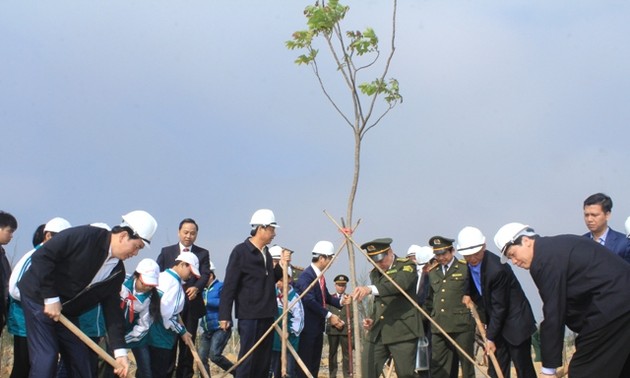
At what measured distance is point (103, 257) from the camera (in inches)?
272

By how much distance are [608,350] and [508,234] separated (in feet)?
3.89

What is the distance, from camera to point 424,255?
1177 centimetres

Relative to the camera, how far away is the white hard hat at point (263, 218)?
948 centimetres

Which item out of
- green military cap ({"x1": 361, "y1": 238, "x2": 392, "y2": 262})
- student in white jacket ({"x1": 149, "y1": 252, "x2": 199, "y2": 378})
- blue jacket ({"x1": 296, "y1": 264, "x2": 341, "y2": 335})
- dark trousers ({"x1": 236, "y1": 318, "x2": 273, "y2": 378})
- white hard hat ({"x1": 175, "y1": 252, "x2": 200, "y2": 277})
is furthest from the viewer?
blue jacket ({"x1": 296, "y1": 264, "x2": 341, "y2": 335})

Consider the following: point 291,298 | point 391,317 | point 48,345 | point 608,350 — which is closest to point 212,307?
point 291,298

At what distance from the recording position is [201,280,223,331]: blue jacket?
11.5 meters

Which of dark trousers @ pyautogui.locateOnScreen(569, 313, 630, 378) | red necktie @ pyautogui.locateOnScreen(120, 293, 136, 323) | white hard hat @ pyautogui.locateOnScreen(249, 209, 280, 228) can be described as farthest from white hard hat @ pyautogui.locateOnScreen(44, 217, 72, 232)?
dark trousers @ pyautogui.locateOnScreen(569, 313, 630, 378)

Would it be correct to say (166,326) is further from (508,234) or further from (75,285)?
(508,234)

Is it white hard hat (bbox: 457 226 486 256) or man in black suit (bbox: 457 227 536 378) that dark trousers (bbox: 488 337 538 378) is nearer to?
man in black suit (bbox: 457 227 536 378)

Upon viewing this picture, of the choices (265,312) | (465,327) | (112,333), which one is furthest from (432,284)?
(112,333)

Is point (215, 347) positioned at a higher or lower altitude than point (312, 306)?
lower

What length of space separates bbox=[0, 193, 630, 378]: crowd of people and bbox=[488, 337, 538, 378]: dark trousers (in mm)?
15

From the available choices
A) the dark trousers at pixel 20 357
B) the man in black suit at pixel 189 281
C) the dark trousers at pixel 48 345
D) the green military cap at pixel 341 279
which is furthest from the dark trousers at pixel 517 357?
the green military cap at pixel 341 279

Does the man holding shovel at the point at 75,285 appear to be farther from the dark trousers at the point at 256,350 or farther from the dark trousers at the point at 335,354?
the dark trousers at the point at 335,354
